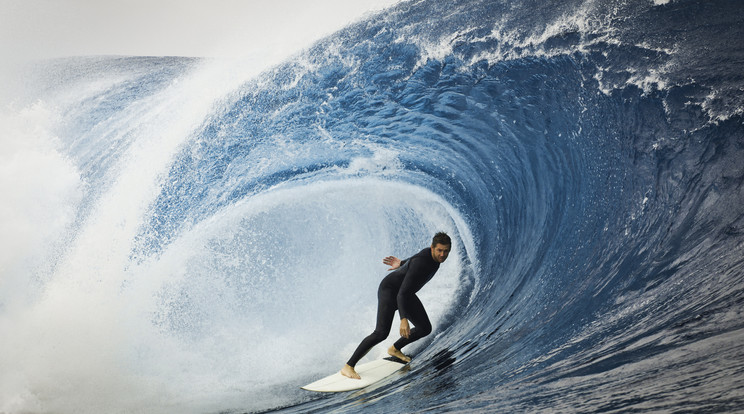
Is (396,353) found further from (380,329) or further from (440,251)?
(440,251)

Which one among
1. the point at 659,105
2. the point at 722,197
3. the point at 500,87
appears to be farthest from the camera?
the point at 500,87

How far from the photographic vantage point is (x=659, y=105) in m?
3.63

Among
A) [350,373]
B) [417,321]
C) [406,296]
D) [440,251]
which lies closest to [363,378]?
[350,373]

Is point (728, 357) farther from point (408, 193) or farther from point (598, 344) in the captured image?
point (408, 193)

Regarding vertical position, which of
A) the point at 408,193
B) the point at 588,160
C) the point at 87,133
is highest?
the point at 87,133

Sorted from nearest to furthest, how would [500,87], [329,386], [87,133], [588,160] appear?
[329,386]
[588,160]
[500,87]
[87,133]

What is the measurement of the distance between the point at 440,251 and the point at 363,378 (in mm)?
971

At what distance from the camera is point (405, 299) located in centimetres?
305

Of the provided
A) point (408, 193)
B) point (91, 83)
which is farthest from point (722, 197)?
point (91, 83)

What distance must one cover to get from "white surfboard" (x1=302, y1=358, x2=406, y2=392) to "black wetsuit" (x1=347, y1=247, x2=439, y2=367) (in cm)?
13

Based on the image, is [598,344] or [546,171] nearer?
[598,344]

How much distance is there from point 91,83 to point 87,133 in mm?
2255

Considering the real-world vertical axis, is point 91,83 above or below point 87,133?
above

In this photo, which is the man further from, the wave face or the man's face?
the wave face
